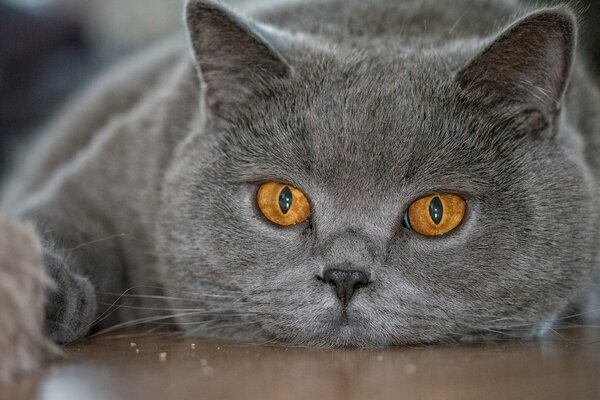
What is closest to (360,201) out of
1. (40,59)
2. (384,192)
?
(384,192)

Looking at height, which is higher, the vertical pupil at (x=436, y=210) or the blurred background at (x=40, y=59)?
the blurred background at (x=40, y=59)

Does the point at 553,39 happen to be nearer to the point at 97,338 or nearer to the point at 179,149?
the point at 179,149

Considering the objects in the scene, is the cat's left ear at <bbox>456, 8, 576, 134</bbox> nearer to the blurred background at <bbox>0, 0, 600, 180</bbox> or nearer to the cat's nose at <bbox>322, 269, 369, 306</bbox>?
the cat's nose at <bbox>322, 269, 369, 306</bbox>

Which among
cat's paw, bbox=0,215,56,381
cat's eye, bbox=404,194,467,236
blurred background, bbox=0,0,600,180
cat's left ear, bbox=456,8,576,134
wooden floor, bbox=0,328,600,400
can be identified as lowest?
wooden floor, bbox=0,328,600,400

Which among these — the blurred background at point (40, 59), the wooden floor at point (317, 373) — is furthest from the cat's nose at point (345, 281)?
the blurred background at point (40, 59)

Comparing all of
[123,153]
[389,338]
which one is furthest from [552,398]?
[123,153]

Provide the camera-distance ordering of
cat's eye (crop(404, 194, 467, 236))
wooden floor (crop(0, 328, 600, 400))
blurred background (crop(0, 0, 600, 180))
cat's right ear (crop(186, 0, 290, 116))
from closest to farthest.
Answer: wooden floor (crop(0, 328, 600, 400)), cat's eye (crop(404, 194, 467, 236)), cat's right ear (crop(186, 0, 290, 116)), blurred background (crop(0, 0, 600, 180))

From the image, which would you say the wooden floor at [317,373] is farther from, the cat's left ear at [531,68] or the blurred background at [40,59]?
the blurred background at [40,59]

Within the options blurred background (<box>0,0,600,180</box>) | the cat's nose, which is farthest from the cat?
blurred background (<box>0,0,600,180</box>)
